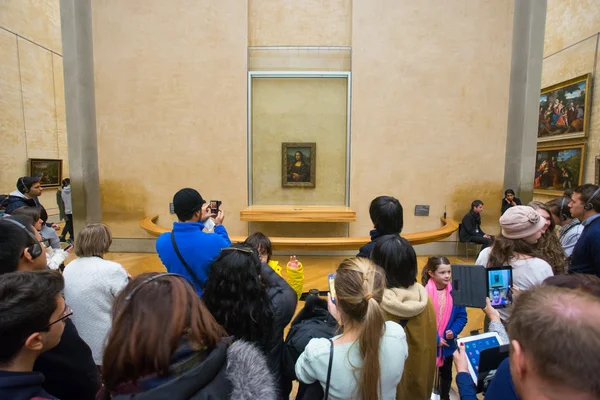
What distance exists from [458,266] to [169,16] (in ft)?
28.4

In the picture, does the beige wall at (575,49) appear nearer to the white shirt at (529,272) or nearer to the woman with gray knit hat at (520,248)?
the woman with gray knit hat at (520,248)

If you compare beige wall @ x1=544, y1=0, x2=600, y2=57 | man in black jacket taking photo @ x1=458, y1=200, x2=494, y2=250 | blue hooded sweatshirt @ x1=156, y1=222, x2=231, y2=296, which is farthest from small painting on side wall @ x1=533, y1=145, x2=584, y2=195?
blue hooded sweatshirt @ x1=156, y1=222, x2=231, y2=296

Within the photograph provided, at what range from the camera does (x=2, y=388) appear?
1.00 m

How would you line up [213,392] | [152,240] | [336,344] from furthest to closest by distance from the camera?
1. [152,240]
2. [336,344]
3. [213,392]

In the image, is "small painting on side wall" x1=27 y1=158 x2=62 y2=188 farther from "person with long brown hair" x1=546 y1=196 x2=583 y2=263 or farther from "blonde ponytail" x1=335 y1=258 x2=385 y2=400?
"person with long brown hair" x1=546 y1=196 x2=583 y2=263

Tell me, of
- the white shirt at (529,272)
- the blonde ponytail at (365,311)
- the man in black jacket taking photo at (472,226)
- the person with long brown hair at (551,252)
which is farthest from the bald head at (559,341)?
the man in black jacket taking photo at (472,226)

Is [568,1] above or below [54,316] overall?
above

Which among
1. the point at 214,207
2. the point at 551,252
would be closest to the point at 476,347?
the point at 551,252

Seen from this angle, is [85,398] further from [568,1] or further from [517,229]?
[568,1]

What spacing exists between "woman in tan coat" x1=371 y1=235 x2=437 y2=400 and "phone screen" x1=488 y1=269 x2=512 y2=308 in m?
0.36

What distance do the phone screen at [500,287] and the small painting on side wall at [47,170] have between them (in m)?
15.1

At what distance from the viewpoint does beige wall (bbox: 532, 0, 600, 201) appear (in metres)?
11.6

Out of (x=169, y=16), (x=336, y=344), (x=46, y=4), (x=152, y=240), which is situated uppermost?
(x=46, y=4)

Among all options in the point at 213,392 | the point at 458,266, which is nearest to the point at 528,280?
the point at 458,266
